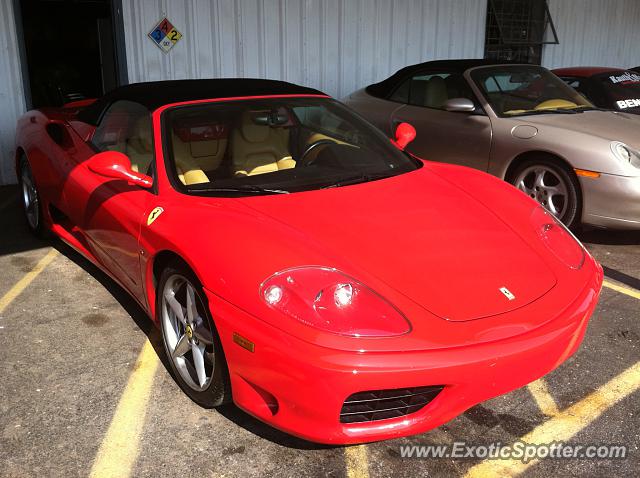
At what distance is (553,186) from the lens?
16.0 ft

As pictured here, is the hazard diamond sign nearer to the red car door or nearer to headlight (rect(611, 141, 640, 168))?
the red car door

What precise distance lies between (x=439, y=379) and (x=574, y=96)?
4523 millimetres

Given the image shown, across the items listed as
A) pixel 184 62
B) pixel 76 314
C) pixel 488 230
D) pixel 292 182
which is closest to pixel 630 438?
pixel 488 230

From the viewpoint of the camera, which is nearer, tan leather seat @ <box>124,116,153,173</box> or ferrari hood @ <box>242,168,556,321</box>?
ferrari hood @ <box>242,168,556,321</box>

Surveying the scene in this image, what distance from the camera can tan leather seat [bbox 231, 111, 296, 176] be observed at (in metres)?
3.29

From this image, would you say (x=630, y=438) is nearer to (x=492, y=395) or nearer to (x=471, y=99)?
(x=492, y=395)

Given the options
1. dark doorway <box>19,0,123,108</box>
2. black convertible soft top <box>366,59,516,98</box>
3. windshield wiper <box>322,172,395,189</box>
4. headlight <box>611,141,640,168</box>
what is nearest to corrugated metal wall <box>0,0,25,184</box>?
black convertible soft top <box>366,59,516,98</box>

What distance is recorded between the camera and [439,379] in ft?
6.61

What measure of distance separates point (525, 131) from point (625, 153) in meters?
0.77

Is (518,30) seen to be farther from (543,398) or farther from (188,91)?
(543,398)

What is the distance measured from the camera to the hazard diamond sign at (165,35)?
7.43m

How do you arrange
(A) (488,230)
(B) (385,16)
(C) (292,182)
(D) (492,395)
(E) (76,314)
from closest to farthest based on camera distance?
(D) (492,395), (A) (488,230), (C) (292,182), (E) (76,314), (B) (385,16)

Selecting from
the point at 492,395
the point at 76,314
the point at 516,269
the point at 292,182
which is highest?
the point at 292,182

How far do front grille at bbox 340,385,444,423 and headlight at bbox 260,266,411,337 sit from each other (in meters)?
0.20
